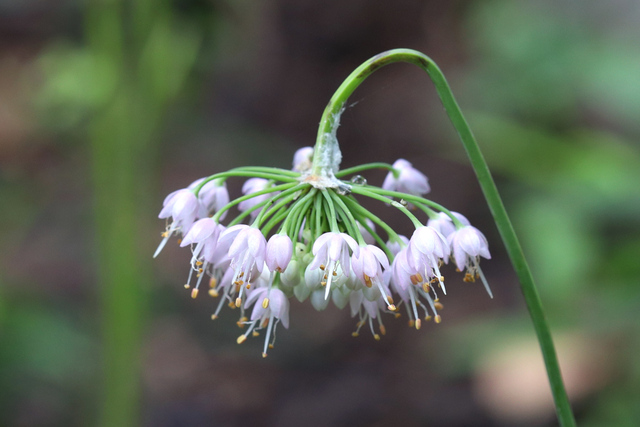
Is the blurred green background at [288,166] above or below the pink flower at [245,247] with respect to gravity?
above

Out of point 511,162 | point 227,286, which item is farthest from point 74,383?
point 511,162

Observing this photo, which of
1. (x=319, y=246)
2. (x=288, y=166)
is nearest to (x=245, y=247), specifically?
(x=319, y=246)

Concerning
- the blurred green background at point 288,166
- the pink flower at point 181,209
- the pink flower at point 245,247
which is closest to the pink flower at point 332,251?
the pink flower at point 245,247

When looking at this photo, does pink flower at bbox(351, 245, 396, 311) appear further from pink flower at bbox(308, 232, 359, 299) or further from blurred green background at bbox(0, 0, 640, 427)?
blurred green background at bbox(0, 0, 640, 427)

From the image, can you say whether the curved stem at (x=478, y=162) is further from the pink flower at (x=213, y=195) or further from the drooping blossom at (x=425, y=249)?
the pink flower at (x=213, y=195)

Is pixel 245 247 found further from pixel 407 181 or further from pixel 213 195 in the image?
pixel 407 181

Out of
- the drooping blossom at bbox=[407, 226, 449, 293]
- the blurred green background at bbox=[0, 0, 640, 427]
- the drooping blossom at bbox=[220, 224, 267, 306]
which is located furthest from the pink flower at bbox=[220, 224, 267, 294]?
the blurred green background at bbox=[0, 0, 640, 427]
